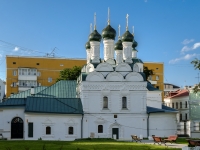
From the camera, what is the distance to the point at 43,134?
118ft

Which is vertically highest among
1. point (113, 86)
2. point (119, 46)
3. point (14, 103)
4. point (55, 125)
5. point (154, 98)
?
point (119, 46)

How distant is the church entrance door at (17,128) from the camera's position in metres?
36.2

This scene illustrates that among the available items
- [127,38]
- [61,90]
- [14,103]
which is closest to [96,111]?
[61,90]

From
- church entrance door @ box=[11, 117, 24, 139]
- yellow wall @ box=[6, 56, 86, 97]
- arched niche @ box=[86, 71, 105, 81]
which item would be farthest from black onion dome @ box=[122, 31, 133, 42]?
yellow wall @ box=[6, 56, 86, 97]

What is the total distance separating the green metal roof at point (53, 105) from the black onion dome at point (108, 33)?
6.66 m

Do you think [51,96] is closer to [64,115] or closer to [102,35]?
[64,115]

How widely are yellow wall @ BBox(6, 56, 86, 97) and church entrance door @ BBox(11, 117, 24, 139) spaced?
3048 centimetres

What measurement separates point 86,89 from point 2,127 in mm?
8115

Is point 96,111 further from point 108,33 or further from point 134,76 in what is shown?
point 108,33

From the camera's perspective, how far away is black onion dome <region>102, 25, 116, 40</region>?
39.7m

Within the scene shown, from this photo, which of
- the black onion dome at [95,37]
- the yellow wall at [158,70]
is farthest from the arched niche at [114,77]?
the yellow wall at [158,70]

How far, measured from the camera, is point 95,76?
3766 cm

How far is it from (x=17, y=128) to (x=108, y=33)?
12322 millimetres

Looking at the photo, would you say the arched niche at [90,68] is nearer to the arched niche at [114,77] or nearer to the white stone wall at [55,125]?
the arched niche at [114,77]
